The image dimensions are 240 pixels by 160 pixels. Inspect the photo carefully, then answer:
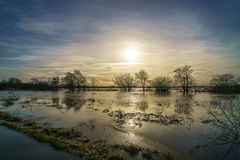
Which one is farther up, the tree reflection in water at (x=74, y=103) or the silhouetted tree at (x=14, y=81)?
the silhouetted tree at (x=14, y=81)

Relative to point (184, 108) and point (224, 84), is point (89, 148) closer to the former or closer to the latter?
point (184, 108)

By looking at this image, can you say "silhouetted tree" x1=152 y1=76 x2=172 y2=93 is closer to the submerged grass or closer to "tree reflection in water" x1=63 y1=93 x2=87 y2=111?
"tree reflection in water" x1=63 y1=93 x2=87 y2=111

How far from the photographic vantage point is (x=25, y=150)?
658 inches

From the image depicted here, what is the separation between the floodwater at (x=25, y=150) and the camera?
15.2m

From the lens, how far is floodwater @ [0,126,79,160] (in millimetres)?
15188

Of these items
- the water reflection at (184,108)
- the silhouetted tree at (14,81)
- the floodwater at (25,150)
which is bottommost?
the floodwater at (25,150)

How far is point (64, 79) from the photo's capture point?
6403 inches

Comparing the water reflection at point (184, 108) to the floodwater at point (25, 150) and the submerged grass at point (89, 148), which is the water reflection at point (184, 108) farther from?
the floodwater at point (25, 150)

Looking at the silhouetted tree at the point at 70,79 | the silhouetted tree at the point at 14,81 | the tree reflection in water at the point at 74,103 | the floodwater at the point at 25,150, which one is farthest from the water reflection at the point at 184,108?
the silhouetted tree at the point at 14,81

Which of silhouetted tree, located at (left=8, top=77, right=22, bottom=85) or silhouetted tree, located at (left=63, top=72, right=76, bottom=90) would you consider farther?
silhouetted tree, located at (left=8, top=77, right=22, bottom=85)

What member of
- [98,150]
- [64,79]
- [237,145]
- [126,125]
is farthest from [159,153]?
[64,79]

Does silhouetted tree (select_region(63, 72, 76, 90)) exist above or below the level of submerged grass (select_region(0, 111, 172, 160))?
above

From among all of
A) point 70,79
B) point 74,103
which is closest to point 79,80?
point 70,79

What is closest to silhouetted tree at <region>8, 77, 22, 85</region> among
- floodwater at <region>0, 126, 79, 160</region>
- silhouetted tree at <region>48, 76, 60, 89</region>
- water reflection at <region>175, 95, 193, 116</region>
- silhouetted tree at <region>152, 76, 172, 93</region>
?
silhouetted tree at <region>48, 76, 60, 89</region>
